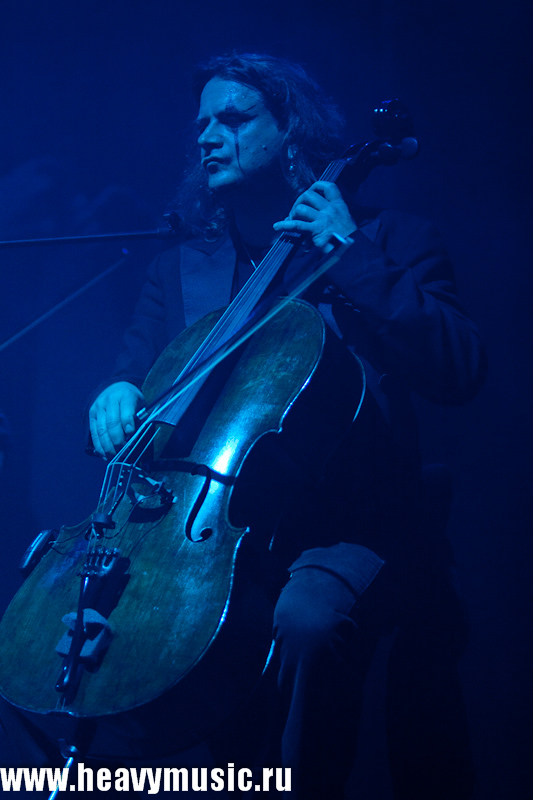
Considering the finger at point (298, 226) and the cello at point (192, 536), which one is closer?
the cello at point (192, 536)

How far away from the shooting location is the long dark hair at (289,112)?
73.8 inches

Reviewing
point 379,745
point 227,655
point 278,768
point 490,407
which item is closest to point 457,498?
point 490,407

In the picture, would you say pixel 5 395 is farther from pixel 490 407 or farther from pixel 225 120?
pixel 490 407

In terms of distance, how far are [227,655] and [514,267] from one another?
1.56 meters

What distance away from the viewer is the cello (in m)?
0.89

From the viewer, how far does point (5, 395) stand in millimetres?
2309

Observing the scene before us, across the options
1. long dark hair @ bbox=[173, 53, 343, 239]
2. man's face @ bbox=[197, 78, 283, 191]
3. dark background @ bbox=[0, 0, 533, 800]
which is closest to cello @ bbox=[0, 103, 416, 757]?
man's face @ bbox=[197, 78, 283, 191]

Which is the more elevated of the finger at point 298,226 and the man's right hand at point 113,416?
the finger at point 298,226

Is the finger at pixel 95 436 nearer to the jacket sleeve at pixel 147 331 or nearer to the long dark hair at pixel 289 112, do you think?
the jacket sleeve at pixel 147 331

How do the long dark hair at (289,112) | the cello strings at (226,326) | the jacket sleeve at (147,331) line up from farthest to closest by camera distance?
the long dark hair at (289,112) → the jacket sleeve at (147,331) → the cello strings at (226,326)

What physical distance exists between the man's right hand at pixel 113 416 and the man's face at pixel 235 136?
0.68m

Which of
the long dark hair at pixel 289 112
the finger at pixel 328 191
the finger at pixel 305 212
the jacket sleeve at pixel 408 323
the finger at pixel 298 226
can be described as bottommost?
the jacket sleeve at pixel 408 323

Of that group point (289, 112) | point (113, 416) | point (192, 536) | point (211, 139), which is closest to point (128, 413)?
point (113, 416)

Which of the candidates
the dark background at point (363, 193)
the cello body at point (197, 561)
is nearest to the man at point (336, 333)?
the cello body at point (197, 561)
